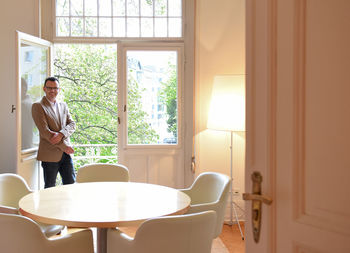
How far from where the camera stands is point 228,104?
4.91m

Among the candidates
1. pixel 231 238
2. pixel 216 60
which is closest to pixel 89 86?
pixel 216 60

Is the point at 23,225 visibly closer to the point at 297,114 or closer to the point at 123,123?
the point at 297,114

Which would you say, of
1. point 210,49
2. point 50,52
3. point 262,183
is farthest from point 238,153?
point 262,183

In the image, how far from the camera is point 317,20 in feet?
4.29

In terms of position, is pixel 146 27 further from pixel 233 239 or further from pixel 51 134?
pixel 233 239

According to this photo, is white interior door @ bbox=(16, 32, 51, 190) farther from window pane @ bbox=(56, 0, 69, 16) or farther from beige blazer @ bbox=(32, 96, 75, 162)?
window pane @ bbox=(56, 0, 69, 16)

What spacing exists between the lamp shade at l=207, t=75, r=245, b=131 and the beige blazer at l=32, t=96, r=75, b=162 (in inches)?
67.3

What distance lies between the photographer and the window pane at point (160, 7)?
5.64 m

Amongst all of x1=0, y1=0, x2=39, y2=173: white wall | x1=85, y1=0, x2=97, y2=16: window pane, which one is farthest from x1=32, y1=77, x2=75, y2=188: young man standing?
x1=85, y1=0, x2=97, y2=16: window pane

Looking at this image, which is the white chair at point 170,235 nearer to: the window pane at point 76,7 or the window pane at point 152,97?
the window pane at point 152,97

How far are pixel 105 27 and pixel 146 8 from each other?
585 mm

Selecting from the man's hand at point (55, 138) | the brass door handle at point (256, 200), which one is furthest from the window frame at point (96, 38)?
the brass door handle at point (256, 200)

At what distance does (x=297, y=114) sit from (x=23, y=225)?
69.1 inches

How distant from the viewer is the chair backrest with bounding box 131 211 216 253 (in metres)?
2.44
